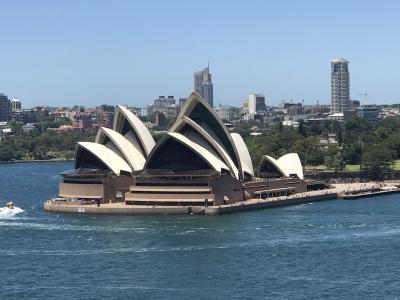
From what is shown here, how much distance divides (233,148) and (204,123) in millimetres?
2458

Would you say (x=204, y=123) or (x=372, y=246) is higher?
(x=204, y=123)

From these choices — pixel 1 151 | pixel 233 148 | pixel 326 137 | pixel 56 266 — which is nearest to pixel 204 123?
pixel 233 148

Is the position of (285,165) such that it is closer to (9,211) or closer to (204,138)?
(204,138)

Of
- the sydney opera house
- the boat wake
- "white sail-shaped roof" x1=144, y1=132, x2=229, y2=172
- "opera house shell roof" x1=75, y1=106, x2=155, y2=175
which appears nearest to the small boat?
the boat wake

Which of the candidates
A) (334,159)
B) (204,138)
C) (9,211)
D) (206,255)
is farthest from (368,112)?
(206,255)

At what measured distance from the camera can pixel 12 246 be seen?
149 feet

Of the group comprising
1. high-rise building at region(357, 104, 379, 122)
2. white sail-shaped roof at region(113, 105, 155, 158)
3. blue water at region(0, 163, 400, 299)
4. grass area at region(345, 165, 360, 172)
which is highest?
high-rise building at region(357, 104, 379, 122)

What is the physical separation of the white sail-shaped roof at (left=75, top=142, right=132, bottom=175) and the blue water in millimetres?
5289

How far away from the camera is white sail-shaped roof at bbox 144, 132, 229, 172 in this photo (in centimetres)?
6016

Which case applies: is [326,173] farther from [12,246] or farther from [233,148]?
[12,246]

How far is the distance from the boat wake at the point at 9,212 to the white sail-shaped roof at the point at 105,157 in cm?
559

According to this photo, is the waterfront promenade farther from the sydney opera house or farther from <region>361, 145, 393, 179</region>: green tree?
<region>361, 145, 393, 179</region>: green tree

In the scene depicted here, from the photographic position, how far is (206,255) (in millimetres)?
42219

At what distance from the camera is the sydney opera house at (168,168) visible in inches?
2323
